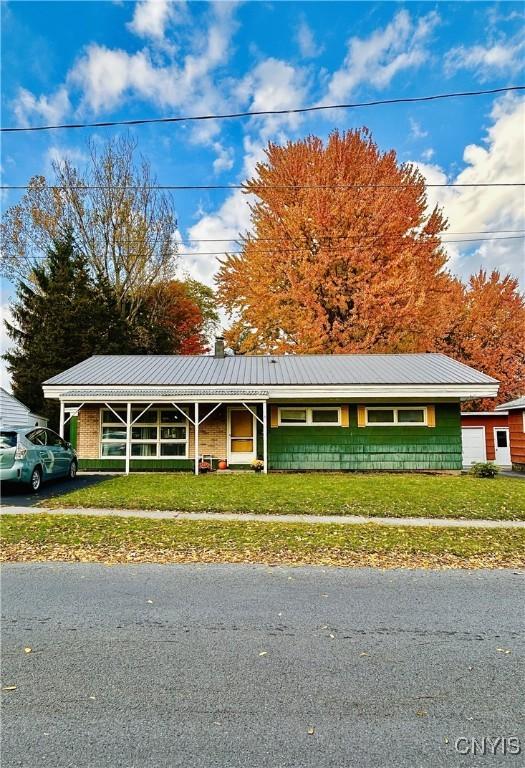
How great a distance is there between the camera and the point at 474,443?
24422 mm

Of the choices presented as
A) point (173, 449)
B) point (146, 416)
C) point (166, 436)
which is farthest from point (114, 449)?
point (173, 449)

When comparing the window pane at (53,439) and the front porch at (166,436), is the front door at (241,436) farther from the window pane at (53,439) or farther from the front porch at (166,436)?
the window pane at (53,439)

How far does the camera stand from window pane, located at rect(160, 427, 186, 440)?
16.5 meters

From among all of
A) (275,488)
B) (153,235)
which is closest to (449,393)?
(275,488)

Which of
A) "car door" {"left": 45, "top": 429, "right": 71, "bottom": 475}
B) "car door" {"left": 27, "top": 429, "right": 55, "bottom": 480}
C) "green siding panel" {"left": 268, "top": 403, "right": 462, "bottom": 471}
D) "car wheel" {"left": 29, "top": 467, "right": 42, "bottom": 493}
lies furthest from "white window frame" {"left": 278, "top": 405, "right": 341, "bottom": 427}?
"car wheel" {"left": 29, "top": 467, "right": 42, "bottom": 493}

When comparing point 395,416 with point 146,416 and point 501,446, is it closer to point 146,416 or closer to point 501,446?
point 146,416

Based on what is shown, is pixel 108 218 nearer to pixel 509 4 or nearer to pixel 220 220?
pixel 220 220

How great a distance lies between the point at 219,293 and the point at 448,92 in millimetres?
17403

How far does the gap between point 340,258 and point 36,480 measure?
1659cm

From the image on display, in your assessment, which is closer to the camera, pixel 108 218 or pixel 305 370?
pixel 305 370

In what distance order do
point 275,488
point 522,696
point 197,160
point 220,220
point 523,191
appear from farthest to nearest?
point 220,220 < point 197,160 < point 523,191 < point 275,488 < point 522,696

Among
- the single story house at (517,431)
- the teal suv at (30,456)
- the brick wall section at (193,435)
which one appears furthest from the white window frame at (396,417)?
the teal suv at (30,456)

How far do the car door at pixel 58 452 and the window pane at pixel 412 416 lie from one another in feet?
35.4

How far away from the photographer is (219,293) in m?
25.7
